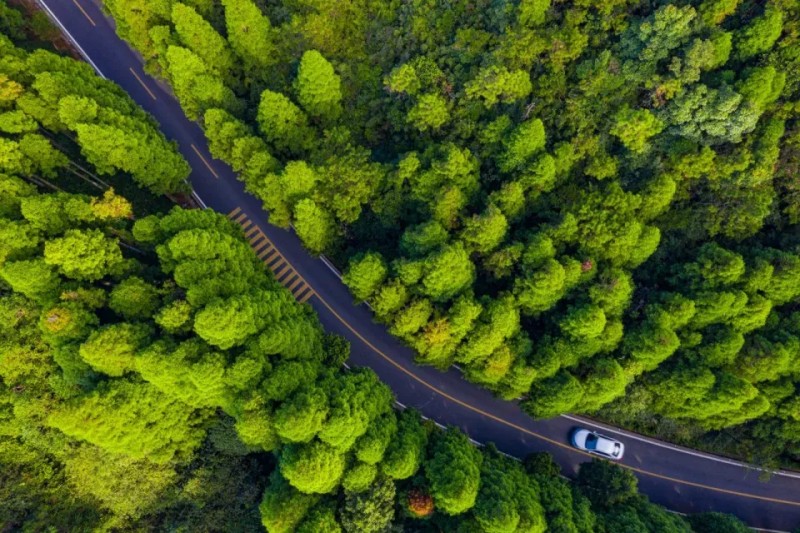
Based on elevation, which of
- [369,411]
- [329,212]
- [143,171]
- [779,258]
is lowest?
[779,258]

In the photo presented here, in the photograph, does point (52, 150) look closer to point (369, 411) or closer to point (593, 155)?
point (369, 411)

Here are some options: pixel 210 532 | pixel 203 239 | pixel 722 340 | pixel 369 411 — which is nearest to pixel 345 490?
pixel 369 411

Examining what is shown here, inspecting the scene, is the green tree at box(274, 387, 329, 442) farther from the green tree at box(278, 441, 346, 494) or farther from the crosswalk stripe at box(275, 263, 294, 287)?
the crosswalk stripe at box(275, 263, 294, 287)

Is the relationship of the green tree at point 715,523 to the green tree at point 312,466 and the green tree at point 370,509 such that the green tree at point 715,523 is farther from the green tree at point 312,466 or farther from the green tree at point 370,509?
the green tree at point 312,466

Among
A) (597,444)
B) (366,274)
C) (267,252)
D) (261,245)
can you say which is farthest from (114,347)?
(597,444)

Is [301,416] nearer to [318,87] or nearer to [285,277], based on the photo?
[285,277]

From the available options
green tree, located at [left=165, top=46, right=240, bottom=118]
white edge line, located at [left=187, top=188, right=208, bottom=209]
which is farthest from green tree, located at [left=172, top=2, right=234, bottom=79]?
white edge line, located at [left=187, top=188, right=208, bottom=209]

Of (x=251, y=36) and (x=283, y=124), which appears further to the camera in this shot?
(x=251, y=36)
